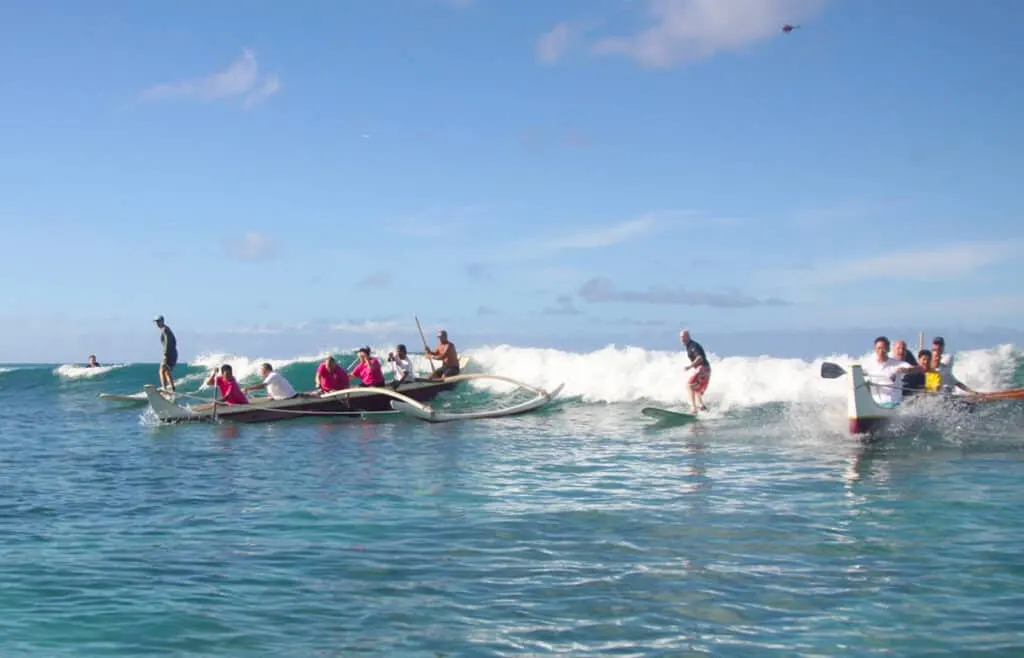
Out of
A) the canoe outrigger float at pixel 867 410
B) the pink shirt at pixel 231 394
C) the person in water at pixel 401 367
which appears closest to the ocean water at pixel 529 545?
the canoe outrigger float at pixel 867 410

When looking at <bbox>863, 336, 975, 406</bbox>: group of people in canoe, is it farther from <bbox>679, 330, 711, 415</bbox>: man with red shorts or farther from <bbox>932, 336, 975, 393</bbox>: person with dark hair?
<bbox>679, 330, 711, 415</bbox>: man with red shorts

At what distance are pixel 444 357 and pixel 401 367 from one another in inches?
47.7

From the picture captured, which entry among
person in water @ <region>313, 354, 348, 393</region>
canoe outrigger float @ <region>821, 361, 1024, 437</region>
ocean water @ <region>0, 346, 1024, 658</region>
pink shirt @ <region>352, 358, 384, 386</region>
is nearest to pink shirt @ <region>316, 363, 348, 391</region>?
person in water @ <region>313, 354, 348, 393</region>

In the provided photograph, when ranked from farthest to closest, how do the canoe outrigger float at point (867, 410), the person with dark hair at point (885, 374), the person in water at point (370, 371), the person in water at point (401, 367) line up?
the person in water at point (401, 367) < the person in water at point (370, 371) < the person with dark hair at point (885, 374) < the canoe outrigger float at point (867, 410)

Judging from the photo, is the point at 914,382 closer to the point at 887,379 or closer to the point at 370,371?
the point at 887,379

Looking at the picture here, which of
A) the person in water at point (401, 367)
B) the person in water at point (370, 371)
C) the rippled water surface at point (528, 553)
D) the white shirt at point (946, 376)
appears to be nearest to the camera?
the rippled water surface at point (528, 553)

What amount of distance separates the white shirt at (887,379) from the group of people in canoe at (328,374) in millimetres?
11063

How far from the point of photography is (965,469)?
11.6m

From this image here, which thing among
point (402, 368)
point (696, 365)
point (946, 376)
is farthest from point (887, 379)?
point (402, 368)

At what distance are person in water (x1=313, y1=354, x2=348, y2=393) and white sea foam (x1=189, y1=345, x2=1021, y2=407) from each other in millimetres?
5113

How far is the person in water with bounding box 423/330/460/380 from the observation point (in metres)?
23.9

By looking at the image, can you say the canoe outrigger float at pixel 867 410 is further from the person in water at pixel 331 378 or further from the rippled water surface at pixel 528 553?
the person in water at pixel 331 378

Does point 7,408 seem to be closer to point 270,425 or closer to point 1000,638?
point 270,425

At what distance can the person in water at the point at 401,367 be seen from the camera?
2294 cm
